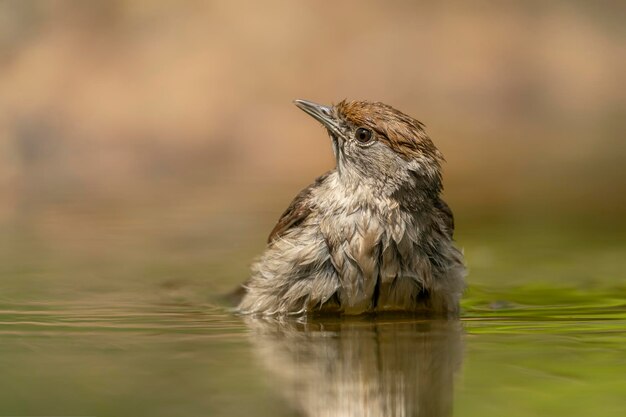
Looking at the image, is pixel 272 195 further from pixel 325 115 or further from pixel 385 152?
pixel 385 152

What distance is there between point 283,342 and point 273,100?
28.0 ft

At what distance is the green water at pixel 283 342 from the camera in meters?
4.42

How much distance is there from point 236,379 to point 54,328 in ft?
5.19

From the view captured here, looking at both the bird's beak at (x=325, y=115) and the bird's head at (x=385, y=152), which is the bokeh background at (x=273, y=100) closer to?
the bird's beak at (x=325, y=115)

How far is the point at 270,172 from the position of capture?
12891 millimetres

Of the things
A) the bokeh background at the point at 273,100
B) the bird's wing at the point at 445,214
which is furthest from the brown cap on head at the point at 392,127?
the bokeh background at the point at 273,100

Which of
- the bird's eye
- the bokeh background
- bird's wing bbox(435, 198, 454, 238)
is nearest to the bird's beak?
the bird's eye

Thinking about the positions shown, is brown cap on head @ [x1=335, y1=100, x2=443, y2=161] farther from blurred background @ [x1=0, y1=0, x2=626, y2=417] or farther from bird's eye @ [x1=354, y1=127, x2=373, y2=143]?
blurred background @ [x1=0, y1=0, x2=626, y2=417]

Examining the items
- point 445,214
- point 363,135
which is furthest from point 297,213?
point 445,214

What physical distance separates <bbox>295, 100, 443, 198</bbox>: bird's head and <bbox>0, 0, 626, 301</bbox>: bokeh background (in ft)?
11.2

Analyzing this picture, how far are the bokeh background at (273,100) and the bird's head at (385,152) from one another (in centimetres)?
341

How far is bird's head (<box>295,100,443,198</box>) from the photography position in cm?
657

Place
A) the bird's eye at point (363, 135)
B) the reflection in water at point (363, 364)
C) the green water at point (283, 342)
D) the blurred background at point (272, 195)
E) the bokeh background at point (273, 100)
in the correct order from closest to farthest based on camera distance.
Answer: the reflection in water at point (363, 364) → the green water at point (283, 342) → the blurred background at point (272, 195) → the bird's eye at point (363, 135) → the bokeh background at point (273, 100)

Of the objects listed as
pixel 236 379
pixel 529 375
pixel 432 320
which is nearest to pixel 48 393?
pixel 236 379
